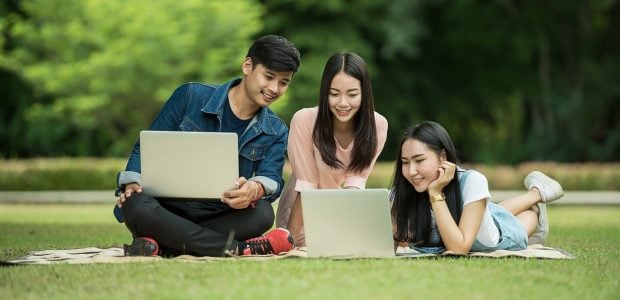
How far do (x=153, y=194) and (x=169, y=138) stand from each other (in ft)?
1.26

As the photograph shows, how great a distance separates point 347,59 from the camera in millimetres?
6785

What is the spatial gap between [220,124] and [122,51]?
18071 millimetres

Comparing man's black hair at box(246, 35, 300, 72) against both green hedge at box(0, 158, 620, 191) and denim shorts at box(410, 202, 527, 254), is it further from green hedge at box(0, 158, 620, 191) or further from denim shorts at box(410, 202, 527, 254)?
green hedge at box(0, 158, 620, 191)

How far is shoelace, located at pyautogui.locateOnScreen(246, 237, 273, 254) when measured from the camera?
6453mm

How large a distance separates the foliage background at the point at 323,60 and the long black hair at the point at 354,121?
17503 mm

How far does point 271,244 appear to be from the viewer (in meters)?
6.53

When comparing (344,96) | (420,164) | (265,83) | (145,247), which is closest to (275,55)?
(265,83)

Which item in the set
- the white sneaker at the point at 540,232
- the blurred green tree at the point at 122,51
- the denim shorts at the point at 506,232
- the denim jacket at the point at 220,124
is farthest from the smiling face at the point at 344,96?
the blurred green tree at the point at 122,51

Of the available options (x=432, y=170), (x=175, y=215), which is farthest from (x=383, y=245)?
(x=175, y=215)

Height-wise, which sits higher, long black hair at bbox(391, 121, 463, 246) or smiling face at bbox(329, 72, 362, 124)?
smiling face at bbox(329, 72, 362, 124)

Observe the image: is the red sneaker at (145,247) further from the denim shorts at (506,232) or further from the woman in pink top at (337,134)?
the denim shorts at (506,232)

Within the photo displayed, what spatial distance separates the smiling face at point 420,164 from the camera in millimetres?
6359

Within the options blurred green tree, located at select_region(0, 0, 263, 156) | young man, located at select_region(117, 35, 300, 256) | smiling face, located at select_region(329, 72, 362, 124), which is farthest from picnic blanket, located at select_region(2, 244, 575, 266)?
blurred green tree, located at select_region(0, 0, 263, 156)

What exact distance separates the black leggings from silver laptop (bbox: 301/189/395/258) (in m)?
0.51
